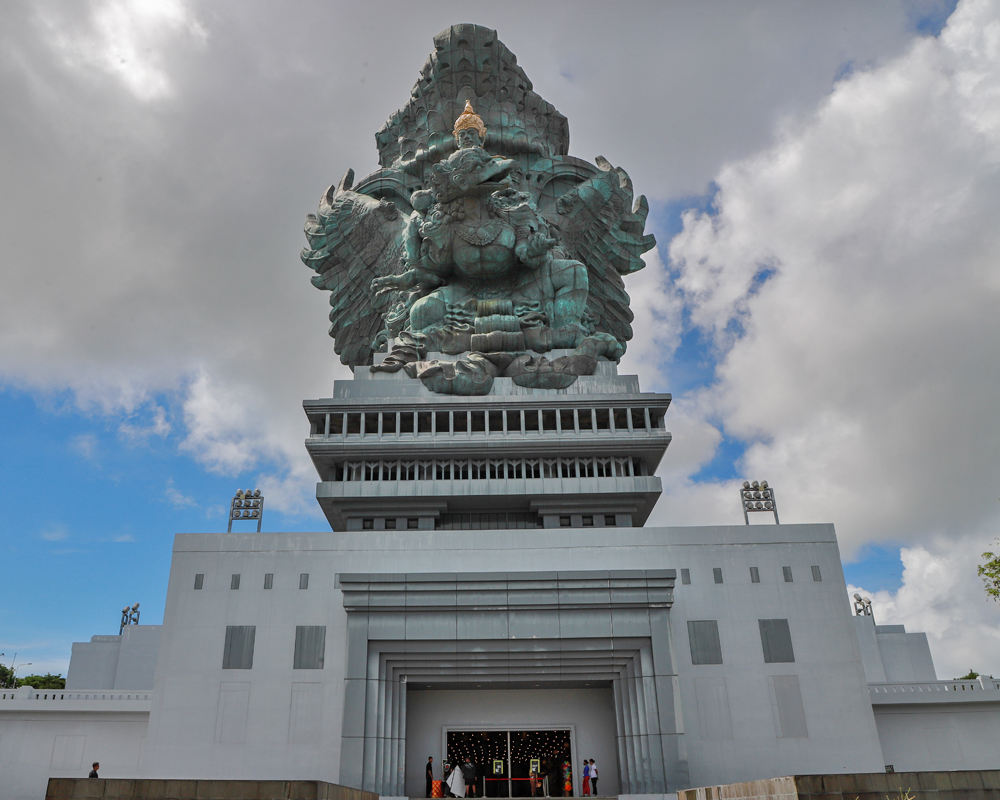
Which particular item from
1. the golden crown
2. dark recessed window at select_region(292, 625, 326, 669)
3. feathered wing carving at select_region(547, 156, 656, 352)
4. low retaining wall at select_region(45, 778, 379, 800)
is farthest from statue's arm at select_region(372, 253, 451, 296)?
low retaining wall at select_region(45, 778, 379, 800)

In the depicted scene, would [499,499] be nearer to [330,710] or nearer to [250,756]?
[330,710]

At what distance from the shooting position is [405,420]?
39.2m

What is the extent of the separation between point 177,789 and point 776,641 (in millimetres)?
22222

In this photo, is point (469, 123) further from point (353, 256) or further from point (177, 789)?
point (177, 789)

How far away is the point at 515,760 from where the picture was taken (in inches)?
1133

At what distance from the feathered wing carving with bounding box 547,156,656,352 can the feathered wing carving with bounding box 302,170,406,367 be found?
11.6m

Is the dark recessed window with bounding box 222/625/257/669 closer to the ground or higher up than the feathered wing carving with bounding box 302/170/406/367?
closer to the ground

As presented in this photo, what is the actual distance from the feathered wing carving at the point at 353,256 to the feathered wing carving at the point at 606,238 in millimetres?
11629

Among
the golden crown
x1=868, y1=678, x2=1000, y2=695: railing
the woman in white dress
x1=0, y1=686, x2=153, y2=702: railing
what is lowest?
the woman in white dress

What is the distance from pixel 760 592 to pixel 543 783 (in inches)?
439

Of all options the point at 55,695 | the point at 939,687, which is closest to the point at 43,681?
the point at 55,695

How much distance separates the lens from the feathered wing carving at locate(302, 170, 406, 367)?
52.0 meters

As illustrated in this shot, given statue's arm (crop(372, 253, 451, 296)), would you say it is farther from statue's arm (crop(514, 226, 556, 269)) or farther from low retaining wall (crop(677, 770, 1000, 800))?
low retaining wall (crop(677, 770, 1000, 800))

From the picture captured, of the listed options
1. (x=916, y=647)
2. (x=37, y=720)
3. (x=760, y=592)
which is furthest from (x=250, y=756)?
(x=916, y=647)
